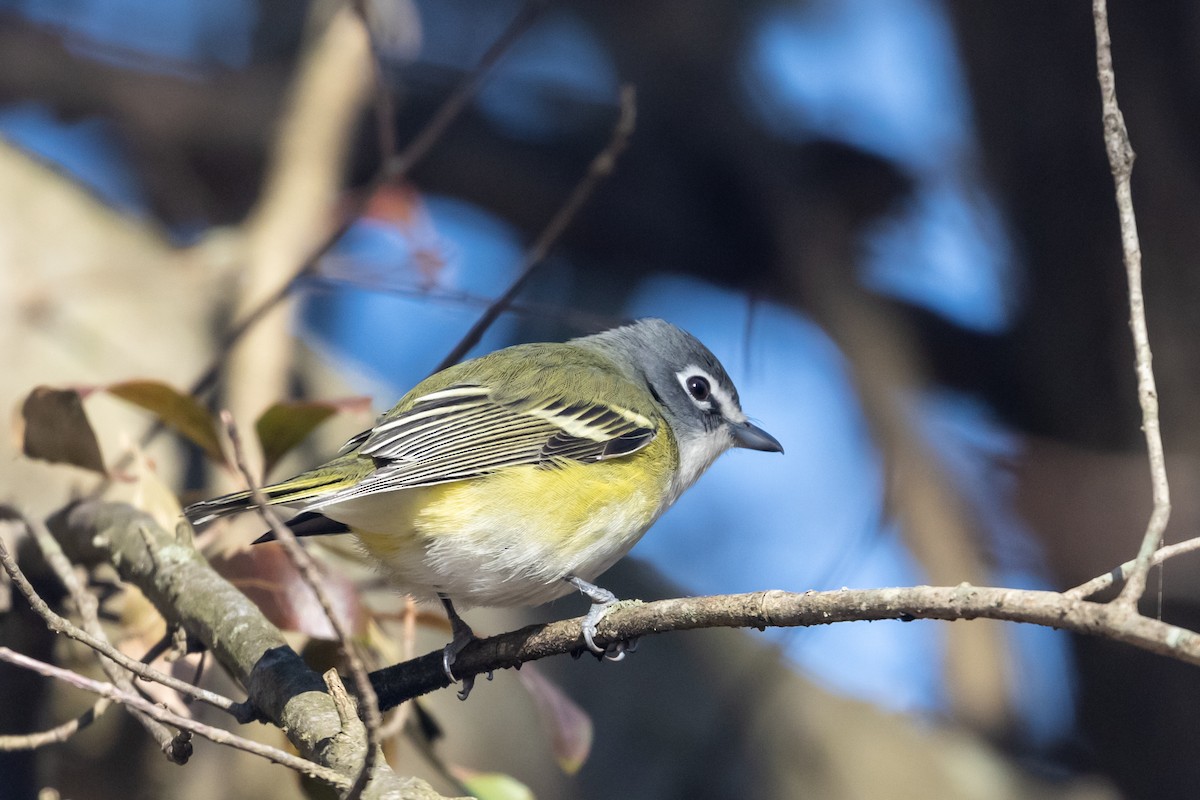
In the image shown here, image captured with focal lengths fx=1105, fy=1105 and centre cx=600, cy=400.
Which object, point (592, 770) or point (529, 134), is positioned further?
point (529, 134)

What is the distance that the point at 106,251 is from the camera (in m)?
3.50

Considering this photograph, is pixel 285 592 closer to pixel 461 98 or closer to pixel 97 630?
pixel 97 630

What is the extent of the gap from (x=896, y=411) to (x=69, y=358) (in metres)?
2.92

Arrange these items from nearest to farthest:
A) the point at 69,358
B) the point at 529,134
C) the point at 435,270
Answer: the point at 69,358 < the point at 435,270 < the point at 529,134

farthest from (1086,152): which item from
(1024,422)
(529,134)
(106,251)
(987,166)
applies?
(106,251)

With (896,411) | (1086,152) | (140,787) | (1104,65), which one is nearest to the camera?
(1104,65)

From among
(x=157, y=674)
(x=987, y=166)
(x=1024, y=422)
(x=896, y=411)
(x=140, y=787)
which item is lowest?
(x=140, y=787)

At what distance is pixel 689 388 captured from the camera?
3008mm

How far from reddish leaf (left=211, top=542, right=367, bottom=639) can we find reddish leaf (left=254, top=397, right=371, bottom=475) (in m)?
0.26

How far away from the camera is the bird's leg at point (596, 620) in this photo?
1678 mm

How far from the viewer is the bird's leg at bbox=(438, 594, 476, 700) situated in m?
1.77

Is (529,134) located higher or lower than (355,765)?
higher

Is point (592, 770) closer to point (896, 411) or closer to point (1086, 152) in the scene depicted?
point (896, 411)

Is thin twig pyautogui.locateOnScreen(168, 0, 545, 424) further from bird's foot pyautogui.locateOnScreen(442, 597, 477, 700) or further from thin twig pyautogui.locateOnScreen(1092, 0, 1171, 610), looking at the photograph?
thin twig pyautogui.locateOnScreen(1092, 0, 1171, 610)
